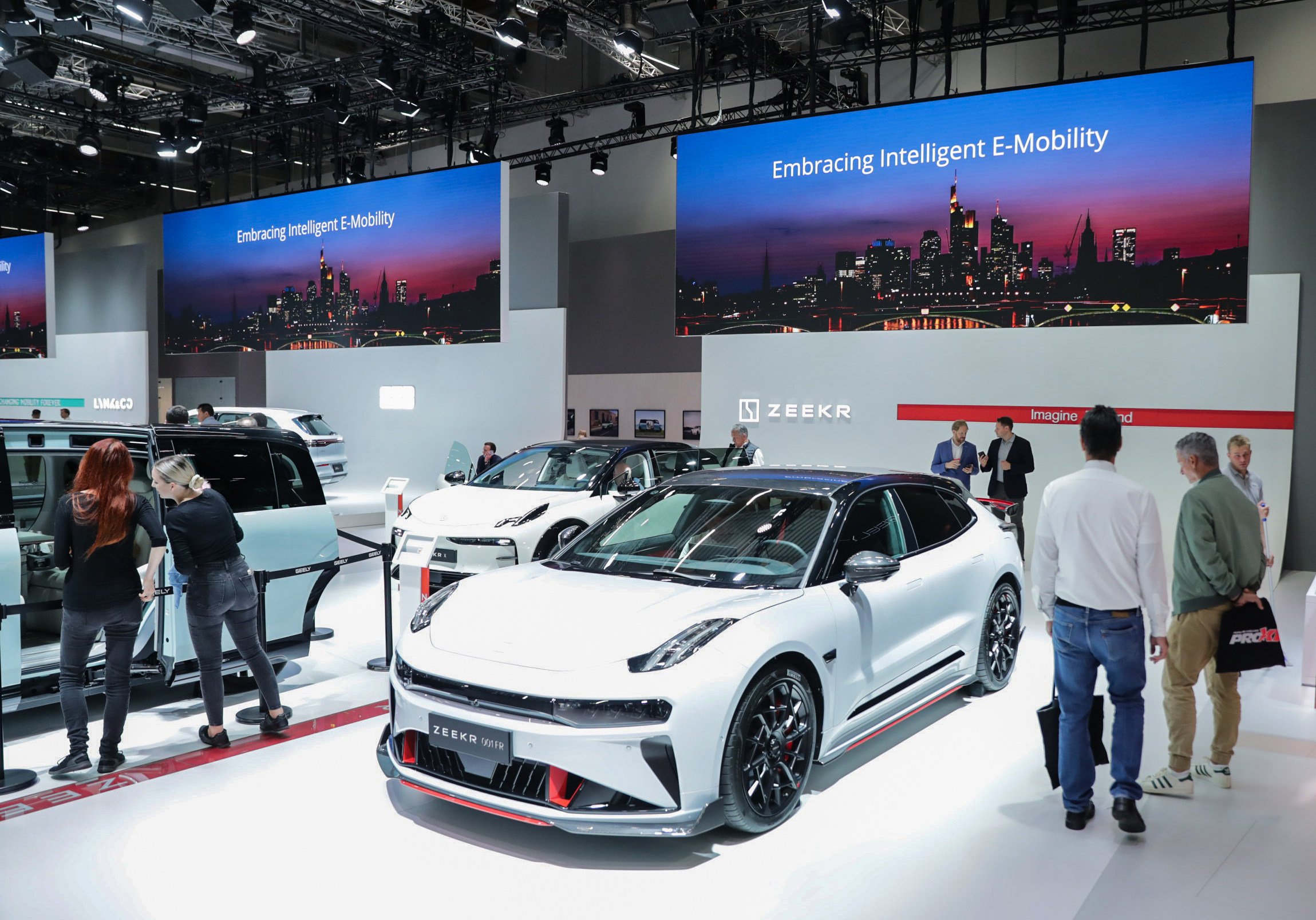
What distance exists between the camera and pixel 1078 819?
368cm

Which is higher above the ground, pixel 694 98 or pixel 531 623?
pixel 694 98

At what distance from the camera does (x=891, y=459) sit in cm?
1070

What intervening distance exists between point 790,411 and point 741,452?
5.53 ft

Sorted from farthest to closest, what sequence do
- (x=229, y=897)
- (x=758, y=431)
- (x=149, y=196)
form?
(x=149, y=196)
(x=758, y=431)
(x=229, y=897)

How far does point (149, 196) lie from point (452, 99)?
14.8m

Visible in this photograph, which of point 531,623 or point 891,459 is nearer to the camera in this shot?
point 531,623

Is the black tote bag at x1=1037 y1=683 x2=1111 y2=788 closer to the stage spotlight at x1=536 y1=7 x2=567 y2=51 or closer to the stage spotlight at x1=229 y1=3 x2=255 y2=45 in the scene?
the stage spotlight at x1=536 y1=7 x2=567 y2=51

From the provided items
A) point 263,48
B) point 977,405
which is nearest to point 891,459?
point 977,405

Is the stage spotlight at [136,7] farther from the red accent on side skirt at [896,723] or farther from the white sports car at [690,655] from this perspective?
the red accent on side skirt at [896,723]

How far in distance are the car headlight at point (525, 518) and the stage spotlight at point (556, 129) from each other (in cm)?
1060

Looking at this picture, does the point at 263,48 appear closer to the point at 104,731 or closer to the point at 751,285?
the point at 751,285

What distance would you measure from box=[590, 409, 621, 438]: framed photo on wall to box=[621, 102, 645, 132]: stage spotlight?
4.58 metres

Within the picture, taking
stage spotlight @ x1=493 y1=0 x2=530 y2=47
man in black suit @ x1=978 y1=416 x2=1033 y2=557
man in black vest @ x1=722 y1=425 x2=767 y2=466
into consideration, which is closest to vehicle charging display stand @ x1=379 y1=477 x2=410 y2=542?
man in black vest @ x1=722 y1=425 x2=767 y2=466

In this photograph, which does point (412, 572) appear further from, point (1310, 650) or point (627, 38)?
point (627, 38)
